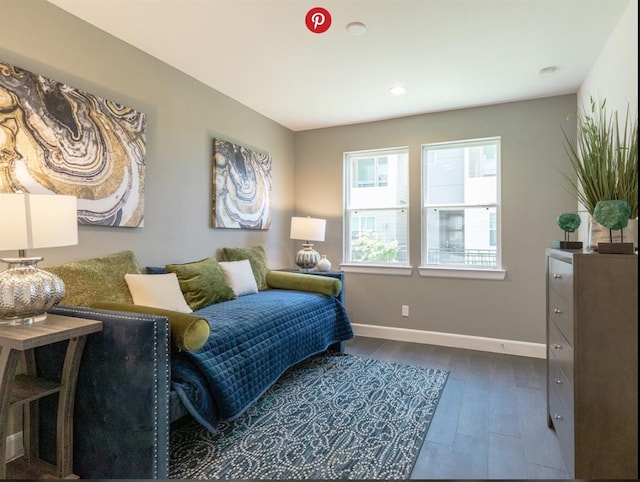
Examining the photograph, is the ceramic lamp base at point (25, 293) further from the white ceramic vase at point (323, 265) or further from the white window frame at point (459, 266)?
the white window frame at point (459, 266)

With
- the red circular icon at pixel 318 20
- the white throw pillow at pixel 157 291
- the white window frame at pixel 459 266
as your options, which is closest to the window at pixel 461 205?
the white window frame at pixel 459 266

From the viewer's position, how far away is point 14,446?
181cm

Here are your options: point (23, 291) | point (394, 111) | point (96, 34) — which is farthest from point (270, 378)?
point (394, 111)

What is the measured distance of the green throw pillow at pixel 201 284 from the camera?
8.38ft

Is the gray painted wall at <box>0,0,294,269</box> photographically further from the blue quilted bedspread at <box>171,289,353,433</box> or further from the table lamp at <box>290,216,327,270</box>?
the blue quilted bedspread at <box>171,289,353,433</box>

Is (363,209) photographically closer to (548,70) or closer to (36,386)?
(548,70)

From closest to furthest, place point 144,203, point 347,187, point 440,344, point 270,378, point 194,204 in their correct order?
point 270,378 → point 144,203 → point 194,204 → point 440,344 → point 347,187

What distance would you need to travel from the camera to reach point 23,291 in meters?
1.47

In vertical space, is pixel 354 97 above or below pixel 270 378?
above

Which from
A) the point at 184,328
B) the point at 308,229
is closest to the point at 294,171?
the point at 308,229

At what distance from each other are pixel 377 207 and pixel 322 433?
8.56 ft

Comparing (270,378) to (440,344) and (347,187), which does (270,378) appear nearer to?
(440,344)

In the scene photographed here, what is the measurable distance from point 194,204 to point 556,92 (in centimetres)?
334

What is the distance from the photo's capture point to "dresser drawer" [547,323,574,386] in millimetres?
1535
